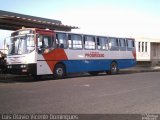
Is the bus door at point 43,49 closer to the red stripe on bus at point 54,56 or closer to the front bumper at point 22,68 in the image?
the red stripe on bus at point 54,56

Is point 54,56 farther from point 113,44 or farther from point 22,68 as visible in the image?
point 113,44

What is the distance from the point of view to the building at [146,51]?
43.4 meters

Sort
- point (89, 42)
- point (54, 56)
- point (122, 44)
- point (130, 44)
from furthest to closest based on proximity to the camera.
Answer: point (130, 44) → point (122, 44) → point (89, 42) → point (54, 56)

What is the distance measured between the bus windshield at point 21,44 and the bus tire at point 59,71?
2.30 metres

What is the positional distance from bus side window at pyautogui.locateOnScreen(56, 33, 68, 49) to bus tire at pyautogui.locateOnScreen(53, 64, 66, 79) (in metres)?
1.24

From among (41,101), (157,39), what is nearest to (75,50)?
(41,101)

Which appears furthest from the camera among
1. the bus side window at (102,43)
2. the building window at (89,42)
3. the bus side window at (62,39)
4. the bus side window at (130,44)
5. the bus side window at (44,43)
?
the bus side window at (130,44)

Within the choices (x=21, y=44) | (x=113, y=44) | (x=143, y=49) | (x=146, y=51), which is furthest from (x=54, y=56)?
(x=146, y=51)

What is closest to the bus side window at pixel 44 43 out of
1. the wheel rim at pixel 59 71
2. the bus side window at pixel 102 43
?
the wheel rim at pixel 59 71

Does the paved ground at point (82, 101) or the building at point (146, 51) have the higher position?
the building at point (146, 51)

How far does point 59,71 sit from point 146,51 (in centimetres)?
2530

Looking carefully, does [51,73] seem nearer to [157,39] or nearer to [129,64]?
[129,64]

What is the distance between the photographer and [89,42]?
81.5ft

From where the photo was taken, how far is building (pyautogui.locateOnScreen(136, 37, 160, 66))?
43.4 m
